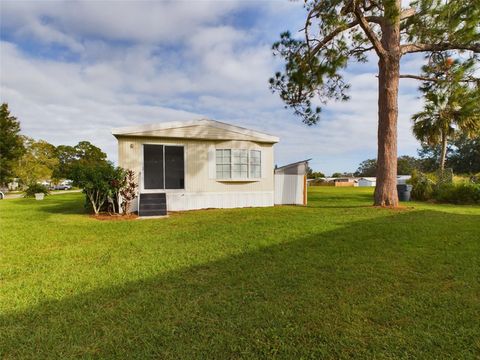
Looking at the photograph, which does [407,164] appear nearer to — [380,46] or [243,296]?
[380,46]

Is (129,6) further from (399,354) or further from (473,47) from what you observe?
(473,47)

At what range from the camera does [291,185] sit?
11.5 m

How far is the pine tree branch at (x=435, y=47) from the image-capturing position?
9055 mm

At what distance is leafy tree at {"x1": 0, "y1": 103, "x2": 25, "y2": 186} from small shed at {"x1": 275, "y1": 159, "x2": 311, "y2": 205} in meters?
33.7

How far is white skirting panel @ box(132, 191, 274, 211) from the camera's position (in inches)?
381

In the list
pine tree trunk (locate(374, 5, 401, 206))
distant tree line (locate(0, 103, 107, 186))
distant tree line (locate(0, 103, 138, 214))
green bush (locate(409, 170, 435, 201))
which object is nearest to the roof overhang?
distant tree line (locate(0, 103, 138, 214))

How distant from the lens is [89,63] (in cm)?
1104

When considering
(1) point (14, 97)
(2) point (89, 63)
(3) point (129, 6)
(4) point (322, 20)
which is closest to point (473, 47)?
(4) point (322, 20)

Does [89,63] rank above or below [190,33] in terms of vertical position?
below

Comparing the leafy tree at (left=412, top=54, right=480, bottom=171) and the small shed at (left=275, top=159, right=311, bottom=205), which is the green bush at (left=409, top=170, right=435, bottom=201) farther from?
the small shed at (left=275, top=159, right=311, bottom=205)

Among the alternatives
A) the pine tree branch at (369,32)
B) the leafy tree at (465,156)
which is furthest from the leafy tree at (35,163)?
the leafy tree at (465,156)

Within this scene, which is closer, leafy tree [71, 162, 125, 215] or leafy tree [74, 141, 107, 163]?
leafy tree [71, 162, 125, 215]

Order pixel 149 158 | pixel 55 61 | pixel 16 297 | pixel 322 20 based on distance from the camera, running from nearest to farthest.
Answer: pixel 16 297 < pixel 322 20 < pixel 55 61 < pixel 149 158

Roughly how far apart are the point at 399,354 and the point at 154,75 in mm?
13922
